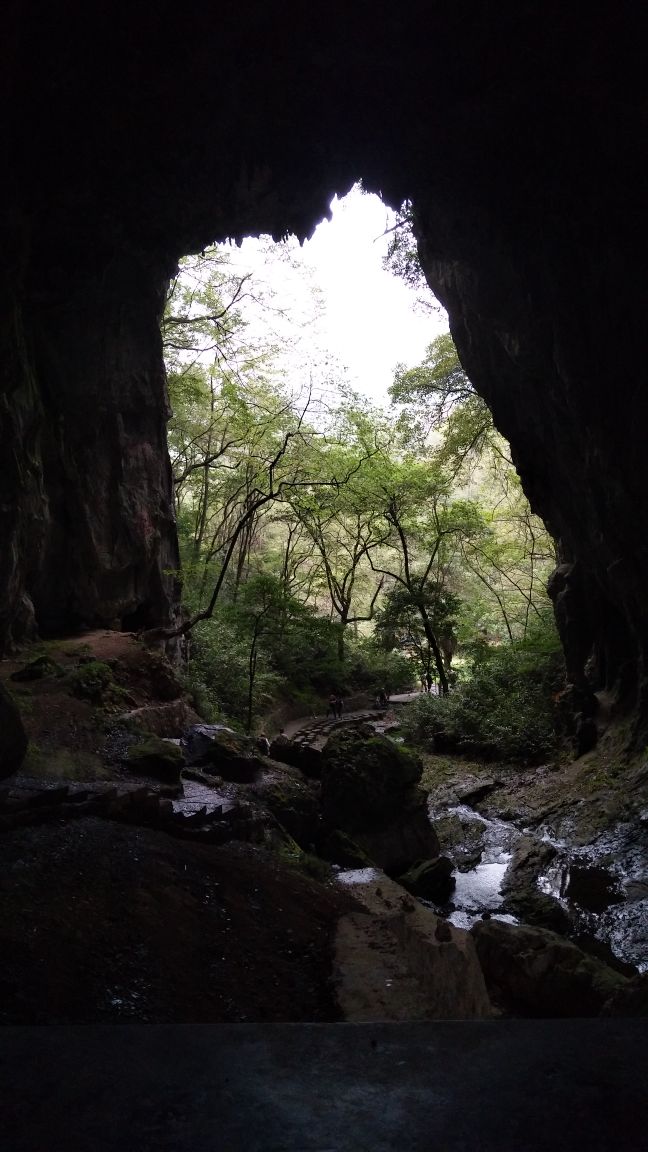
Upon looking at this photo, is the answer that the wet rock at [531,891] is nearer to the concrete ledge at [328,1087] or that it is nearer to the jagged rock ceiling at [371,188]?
the jagged rock ceiling at [371,188]

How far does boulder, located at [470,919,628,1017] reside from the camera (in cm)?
387

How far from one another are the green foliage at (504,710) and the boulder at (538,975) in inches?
447

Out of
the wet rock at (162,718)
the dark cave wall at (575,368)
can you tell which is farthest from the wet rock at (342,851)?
the dark cave wall at (575,368)

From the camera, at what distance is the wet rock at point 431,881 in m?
8.65

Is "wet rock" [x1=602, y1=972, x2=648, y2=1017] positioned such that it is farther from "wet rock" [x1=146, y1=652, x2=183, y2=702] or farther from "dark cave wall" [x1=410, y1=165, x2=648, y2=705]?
"wet rock" [x1=146, y1=652, x2=183, y2=702]

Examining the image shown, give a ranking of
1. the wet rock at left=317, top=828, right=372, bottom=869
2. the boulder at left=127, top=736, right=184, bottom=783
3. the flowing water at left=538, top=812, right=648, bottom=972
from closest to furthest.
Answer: the flowing water at left=538, top=812, right=648, bottom=972, the wet rock at left=317, top=828, right=372, bottom=869, the boulder at left=127, top=736, right=184, bottom=783

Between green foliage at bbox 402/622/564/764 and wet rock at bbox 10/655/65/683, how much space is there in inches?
418

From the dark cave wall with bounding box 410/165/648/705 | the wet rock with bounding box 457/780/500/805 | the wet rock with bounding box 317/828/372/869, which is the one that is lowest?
the wet rock with bounding box 457/780/500/805

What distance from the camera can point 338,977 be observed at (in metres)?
4.69

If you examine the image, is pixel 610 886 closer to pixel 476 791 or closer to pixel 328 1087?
pixel 476 791

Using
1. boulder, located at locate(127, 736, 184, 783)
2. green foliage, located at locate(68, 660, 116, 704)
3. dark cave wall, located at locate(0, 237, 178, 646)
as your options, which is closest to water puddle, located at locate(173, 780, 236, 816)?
boulder, located at locate(127, 736, 184, 783)

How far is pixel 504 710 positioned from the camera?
16781 millimetres

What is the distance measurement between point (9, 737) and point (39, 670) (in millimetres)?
4998

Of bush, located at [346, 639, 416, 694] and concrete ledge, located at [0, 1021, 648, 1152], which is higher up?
bush, located at [346, 639, 416, 694]
